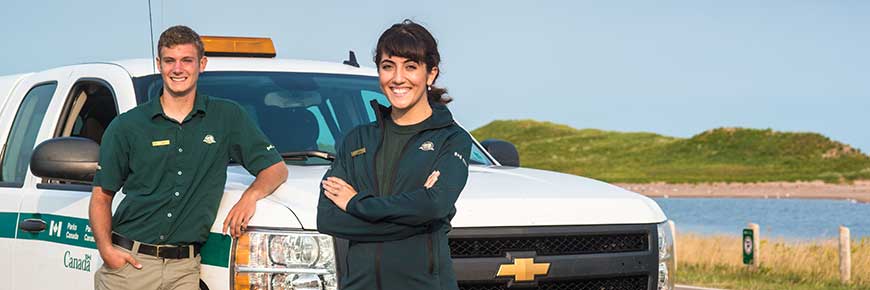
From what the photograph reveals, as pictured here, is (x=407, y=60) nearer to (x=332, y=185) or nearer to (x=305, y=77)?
(x=332, y=185)

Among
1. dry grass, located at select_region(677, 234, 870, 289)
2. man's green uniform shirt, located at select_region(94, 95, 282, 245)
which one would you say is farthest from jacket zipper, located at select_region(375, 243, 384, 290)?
Answer: dry grass, located at select_region(677, 234, 870, 289)

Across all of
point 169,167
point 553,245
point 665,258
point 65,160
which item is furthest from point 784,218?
point 169,167

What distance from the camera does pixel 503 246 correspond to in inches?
200

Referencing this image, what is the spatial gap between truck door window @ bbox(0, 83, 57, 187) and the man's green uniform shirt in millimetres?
1837

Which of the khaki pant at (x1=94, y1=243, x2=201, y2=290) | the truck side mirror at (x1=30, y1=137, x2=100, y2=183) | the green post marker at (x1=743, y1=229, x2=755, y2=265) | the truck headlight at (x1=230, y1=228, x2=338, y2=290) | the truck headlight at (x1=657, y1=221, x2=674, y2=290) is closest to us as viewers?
the truck headlight at (x1=230, y1=228, x2=338, y2=290)

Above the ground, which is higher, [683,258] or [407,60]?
[407,60]

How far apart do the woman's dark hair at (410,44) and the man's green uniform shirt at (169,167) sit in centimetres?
108

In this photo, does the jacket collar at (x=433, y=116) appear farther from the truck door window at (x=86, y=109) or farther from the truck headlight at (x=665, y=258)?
the truck door window at (x=86, y=109)

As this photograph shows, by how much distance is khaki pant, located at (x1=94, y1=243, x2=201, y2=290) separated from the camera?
200 inches

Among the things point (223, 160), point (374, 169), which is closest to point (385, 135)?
point (374, 169)

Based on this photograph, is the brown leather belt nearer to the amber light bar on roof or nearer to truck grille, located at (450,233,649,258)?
truck grille, located at (450,233,649,258)

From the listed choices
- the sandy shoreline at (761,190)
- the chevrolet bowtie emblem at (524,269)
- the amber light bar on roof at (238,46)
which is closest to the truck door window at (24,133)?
the amber light bar on roof at (238,46)

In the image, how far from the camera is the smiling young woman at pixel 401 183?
4148 mm

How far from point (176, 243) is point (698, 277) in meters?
14.0
